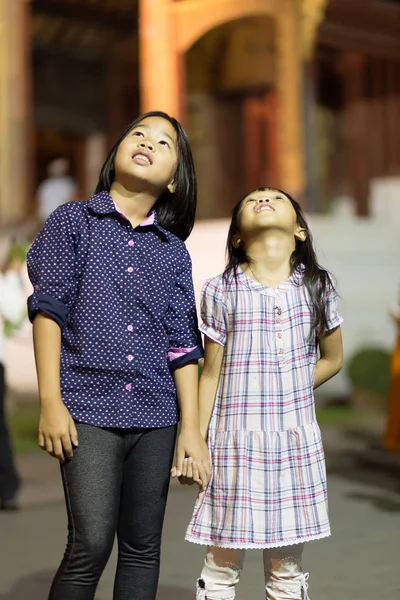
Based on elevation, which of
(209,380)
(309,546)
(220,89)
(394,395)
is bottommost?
(309,546)

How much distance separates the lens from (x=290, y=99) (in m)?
11.5

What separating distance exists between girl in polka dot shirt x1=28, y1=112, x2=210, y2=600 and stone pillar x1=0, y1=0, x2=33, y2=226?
8.17 meters

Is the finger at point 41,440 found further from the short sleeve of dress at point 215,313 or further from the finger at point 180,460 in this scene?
the short sleeve of dress at point 215,313

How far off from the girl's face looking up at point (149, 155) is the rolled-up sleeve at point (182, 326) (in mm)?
251

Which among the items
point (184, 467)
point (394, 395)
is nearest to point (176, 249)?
point (184, 467)

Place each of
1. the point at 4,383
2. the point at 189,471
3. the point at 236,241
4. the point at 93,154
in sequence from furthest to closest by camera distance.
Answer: the point at 93,154
the point at 4,383
the point at 236,241
the point at 189,471

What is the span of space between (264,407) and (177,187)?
655mm

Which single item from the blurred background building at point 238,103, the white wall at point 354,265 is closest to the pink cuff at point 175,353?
the white wall at point 354,265

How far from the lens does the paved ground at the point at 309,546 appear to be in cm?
446

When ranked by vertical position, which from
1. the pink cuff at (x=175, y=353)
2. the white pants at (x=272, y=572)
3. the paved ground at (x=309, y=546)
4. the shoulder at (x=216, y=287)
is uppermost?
the shoulder at (x=216, y=287)

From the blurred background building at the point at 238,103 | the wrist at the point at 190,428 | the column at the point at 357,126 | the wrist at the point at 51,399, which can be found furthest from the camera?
the column at the point at 357,126

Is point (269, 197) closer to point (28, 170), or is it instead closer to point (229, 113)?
point (28, 170)

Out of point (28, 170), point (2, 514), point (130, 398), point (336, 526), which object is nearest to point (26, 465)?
point (2, 514)

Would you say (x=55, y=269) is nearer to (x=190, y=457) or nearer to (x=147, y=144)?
(x=147, y=144)
